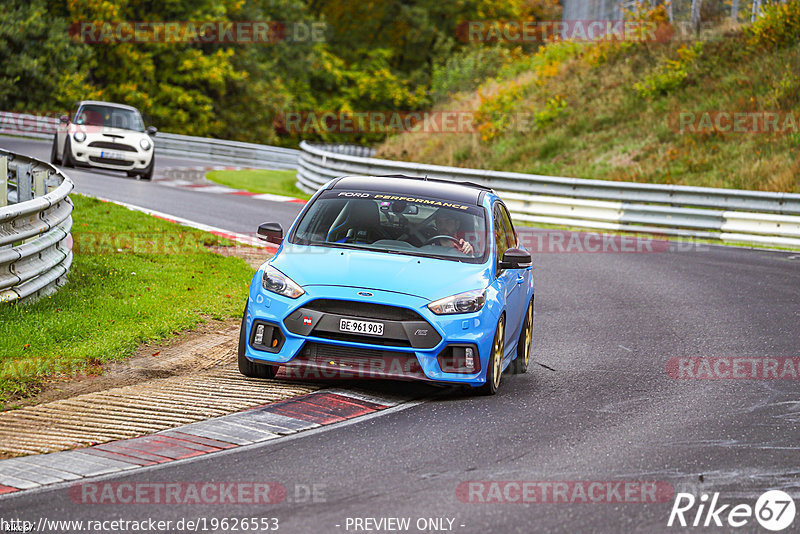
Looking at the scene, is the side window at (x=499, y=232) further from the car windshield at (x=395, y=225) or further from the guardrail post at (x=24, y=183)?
the guardrail post at (x=24, y=183)

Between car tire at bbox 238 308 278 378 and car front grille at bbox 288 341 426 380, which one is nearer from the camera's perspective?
car front grille at bbox 288 341 426 380

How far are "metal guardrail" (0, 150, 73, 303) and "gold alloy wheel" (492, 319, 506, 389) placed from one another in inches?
164

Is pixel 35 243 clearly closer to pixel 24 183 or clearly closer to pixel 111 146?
pixel 24 183

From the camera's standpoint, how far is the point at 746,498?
561 centimetres

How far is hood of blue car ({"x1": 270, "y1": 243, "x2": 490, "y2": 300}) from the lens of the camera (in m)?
7.73

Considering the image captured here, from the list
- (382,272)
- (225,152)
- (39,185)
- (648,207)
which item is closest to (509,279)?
(382,272)

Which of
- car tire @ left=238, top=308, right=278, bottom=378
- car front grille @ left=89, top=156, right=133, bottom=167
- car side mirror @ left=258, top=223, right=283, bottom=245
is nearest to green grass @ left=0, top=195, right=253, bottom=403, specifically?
car tire @ left=238, top=308, right=278, bottom=378

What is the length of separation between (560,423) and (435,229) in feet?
7.43

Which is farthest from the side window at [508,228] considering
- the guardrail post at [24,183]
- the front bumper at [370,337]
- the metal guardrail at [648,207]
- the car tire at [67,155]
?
the car tire at [67,155]

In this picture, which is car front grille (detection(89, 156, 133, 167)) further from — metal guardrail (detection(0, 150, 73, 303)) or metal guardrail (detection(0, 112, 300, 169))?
metal guardrail (detection(0, 112, 300, 169))

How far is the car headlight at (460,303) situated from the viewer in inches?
301

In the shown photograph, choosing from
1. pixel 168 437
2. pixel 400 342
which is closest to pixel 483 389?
pixel 400 342

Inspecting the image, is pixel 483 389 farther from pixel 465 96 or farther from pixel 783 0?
pixel 465 96

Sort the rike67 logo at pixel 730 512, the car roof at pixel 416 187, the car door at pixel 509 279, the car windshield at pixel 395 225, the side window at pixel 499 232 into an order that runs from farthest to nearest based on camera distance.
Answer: the car roof at pixel 416 187 < the side window at pixel 499 232 < the car windshield at pixel 395 225 < the car door at pixel 509 279 < the rike67 logo at pixel 730 512
